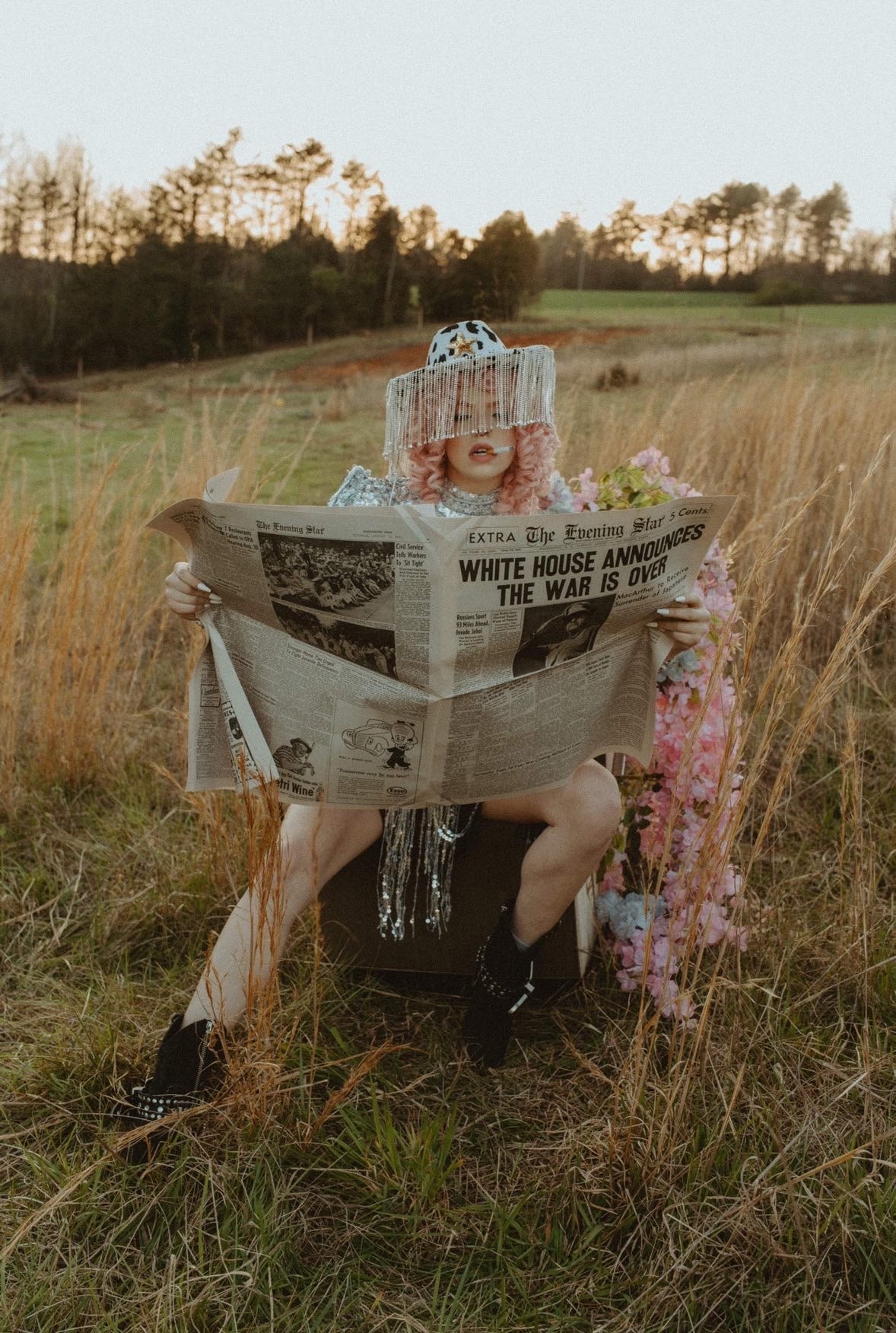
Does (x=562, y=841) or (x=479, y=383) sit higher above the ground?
(x=479, y=383)

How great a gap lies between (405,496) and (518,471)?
0.21 meters

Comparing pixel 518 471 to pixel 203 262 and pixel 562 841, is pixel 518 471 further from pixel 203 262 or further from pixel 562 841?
pixel 203 262

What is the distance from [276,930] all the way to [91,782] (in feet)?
4.73

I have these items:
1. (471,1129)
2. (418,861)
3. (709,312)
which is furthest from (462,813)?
(709,312)

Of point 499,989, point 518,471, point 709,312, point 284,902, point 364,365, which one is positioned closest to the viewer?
point 284,902

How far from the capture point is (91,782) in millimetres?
2402

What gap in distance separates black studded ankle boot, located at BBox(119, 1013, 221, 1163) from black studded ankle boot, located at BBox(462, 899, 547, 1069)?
17.3 inches

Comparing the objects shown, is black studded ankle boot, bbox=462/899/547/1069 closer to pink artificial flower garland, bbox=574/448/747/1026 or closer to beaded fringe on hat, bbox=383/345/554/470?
pink artificial flower garland, bbox=574/448/747/1026

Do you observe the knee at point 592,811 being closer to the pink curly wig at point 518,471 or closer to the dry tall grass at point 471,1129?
the dry tall grass at point 471,1129

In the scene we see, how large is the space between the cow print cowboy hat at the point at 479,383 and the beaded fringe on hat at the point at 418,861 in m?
0.64

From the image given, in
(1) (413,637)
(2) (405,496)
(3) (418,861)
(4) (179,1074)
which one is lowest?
(4) (179,1074)

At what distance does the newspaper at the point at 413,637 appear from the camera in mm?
1140

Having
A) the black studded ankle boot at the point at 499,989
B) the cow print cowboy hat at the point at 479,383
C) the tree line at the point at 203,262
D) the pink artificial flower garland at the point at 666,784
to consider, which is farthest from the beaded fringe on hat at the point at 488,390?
the tree line at the point at 203,262

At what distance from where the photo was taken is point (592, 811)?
1.41 meters
